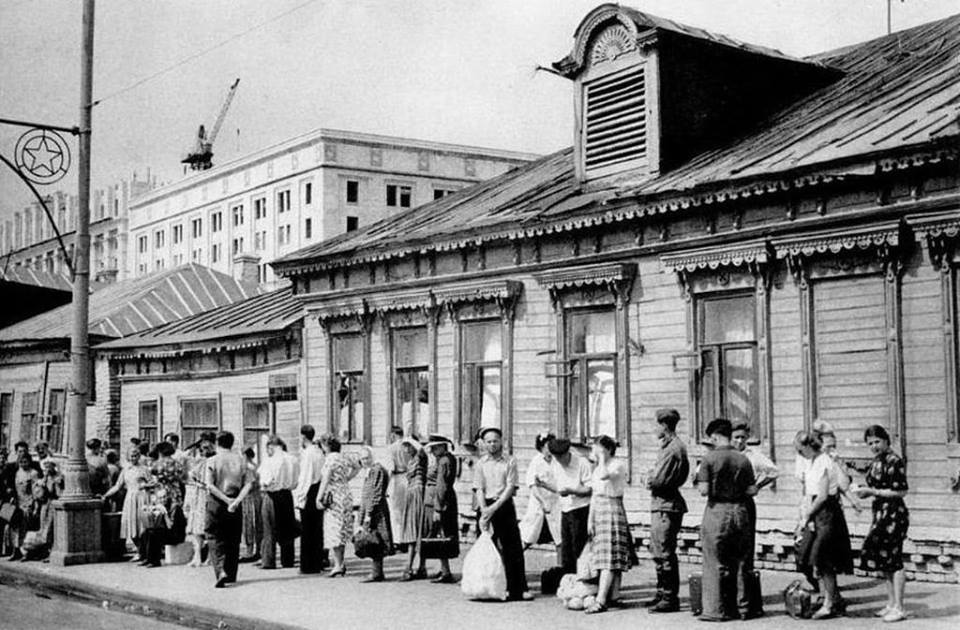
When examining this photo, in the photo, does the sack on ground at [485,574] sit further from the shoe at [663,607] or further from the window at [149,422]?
the window at [149,422]

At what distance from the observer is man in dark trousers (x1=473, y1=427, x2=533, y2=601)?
12.5 m

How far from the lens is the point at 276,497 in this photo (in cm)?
1541

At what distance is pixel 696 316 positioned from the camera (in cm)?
1530

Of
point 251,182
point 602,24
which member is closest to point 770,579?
point 602,24

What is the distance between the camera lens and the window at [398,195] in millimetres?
75688

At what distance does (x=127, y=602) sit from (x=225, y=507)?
153cm

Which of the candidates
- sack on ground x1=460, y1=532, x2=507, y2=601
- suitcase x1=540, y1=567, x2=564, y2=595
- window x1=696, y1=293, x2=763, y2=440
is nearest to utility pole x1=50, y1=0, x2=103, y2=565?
sack on ground x1=460, y1=532, x2=507, y2=601

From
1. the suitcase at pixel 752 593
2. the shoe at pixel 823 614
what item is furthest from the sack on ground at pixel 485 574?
the shoe at pixel 823 614

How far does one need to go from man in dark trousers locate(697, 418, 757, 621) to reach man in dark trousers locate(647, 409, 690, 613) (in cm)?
57

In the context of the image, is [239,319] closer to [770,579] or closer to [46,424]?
[46,424]

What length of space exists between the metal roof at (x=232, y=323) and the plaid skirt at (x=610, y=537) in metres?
11.9

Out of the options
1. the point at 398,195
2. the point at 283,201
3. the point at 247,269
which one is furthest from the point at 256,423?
the point at 283,201

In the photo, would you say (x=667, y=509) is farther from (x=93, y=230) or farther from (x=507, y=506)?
(x=93, y=230)

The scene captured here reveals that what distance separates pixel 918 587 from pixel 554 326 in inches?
260
